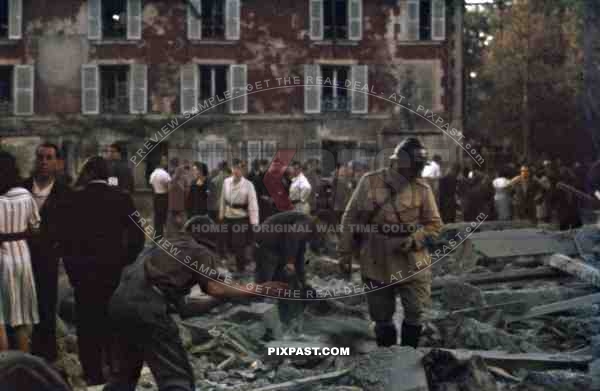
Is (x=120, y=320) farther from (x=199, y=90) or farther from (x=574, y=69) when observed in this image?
(x=574, y=69)

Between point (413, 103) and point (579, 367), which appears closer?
point (579, 367)

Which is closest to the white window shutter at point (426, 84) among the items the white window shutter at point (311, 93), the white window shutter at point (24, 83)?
the white window shutter at point (311, 93)

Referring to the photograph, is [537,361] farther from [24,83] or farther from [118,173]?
[24,83]

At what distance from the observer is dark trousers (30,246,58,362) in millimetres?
6219

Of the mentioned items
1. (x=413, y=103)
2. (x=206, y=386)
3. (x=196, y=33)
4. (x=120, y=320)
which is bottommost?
(x=206, y=386)

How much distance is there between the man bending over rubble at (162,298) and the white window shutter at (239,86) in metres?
17.8

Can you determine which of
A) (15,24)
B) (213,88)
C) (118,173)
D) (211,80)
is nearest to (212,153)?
(213,88)

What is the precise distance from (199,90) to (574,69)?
39.5 feet

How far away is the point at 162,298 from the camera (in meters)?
4.64

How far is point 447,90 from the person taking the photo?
22281 mm

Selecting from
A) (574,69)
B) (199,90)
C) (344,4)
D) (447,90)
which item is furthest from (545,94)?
(199,90)

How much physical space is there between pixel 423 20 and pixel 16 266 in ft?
61.0

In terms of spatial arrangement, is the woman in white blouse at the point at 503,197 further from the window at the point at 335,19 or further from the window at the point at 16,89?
the window at the point at 16,89

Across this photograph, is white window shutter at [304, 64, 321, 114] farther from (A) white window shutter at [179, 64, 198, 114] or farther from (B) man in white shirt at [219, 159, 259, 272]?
(B) man in white shirt at [219, 159, 259, 272]
